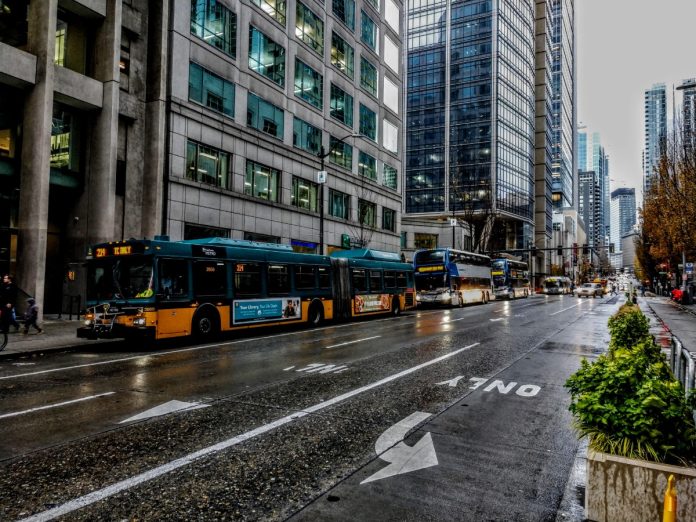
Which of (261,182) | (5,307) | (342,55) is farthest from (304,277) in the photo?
(342,55)

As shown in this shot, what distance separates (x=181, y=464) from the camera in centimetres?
479

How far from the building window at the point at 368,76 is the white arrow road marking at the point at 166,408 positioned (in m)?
39.7

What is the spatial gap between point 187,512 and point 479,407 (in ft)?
15.7

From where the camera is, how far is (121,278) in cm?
1391

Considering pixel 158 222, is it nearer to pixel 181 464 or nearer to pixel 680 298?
pixel 181 464

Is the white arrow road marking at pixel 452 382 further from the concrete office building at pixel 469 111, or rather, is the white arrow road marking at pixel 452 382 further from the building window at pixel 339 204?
the concrete office building at pixel 469 111

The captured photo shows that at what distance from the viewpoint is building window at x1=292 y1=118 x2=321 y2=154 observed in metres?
33.5

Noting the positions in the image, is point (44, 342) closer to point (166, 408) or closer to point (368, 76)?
point (166, 408)

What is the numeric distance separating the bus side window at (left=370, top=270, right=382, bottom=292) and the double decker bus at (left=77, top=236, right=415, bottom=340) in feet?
8.98

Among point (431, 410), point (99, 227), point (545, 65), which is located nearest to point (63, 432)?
point (431, 410)

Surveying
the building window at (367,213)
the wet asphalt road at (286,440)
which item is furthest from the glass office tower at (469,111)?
the wet asphalt road at (286,440)

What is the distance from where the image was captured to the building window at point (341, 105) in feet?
125

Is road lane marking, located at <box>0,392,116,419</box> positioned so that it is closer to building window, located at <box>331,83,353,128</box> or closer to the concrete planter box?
the concrete planter box

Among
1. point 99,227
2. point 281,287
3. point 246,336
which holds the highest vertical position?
point 99,227
